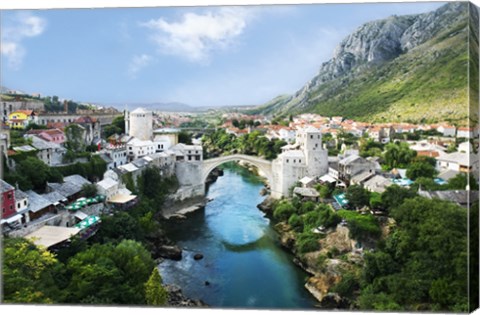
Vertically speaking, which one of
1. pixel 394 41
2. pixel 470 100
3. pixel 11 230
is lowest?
pixel 11 230

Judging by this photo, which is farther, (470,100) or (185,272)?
(185,272)

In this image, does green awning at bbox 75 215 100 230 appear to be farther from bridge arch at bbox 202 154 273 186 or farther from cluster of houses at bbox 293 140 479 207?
bridge arch at bbox 202 154 273 186

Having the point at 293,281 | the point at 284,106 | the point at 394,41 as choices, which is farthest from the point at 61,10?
the point at 284,106

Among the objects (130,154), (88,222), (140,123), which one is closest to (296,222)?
(88,222)

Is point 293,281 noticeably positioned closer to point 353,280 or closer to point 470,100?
point 353,280

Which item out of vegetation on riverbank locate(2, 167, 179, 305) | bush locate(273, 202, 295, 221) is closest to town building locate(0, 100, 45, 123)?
vegetation on riverbank locate(2, 167, 179, 305)

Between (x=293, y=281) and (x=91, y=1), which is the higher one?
(x=91, y=1)
